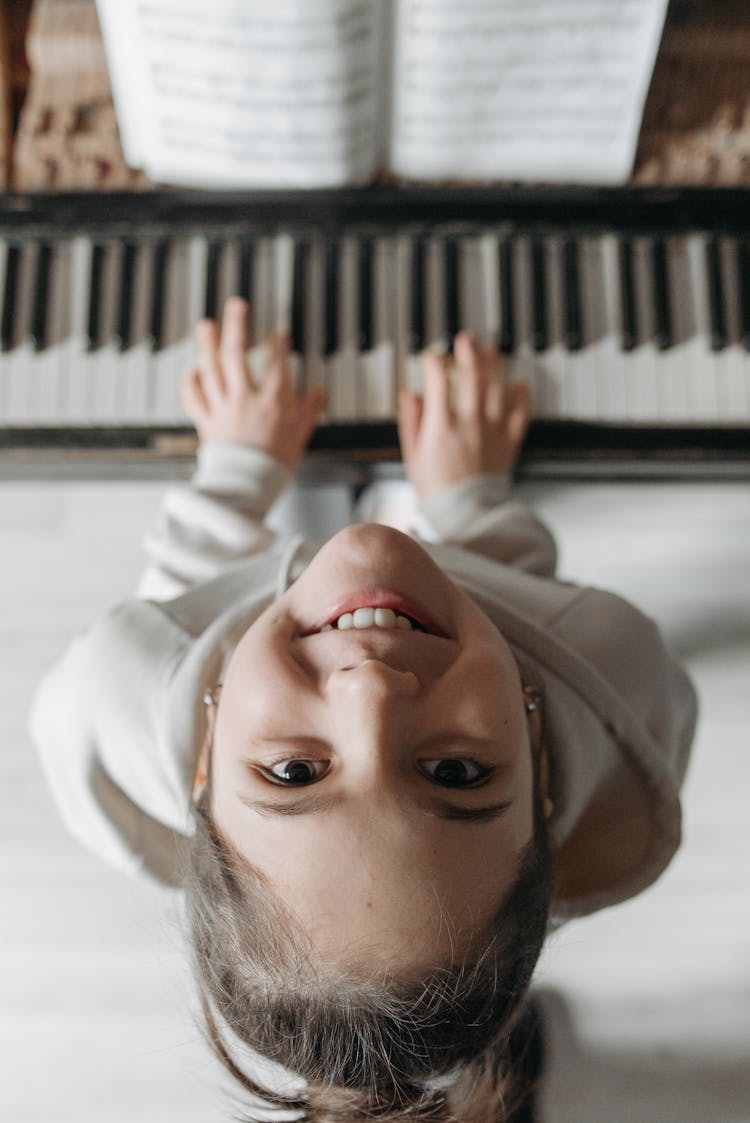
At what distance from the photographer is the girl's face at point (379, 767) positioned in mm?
752

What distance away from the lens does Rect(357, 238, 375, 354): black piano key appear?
47.5 inches

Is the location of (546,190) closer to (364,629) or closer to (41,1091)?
(364,629)

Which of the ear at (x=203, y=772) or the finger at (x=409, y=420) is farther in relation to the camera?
the finger at (x=409, y=420)

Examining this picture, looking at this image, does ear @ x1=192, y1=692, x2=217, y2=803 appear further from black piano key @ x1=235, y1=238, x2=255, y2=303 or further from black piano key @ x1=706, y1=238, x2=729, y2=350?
black piano key @ x1=706, y1=238, x2=729, y2=350

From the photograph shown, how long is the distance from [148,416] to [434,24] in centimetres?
55

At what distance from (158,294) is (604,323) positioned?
552mm

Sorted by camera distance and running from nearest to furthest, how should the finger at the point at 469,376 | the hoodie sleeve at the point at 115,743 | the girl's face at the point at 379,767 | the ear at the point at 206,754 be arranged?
the girl's face at the point at 379,767
the ear at the point at 206,754
the hoodie sleeve at the point at 115,743
the finger at the point at 469,376

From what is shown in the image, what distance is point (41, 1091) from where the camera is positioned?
4.13ft

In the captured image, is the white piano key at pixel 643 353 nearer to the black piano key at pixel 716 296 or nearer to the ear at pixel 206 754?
the black piano key at pixel 716 296

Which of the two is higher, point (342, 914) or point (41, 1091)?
point (342, 914)

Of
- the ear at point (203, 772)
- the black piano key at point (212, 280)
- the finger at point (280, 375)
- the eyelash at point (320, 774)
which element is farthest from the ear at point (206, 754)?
the black piano key at point (212, 280)

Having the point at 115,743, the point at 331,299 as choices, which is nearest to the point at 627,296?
the point at 331,299

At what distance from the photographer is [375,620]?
0.85 m

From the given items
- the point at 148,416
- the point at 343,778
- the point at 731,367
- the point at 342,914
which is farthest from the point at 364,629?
the point at 731,367
